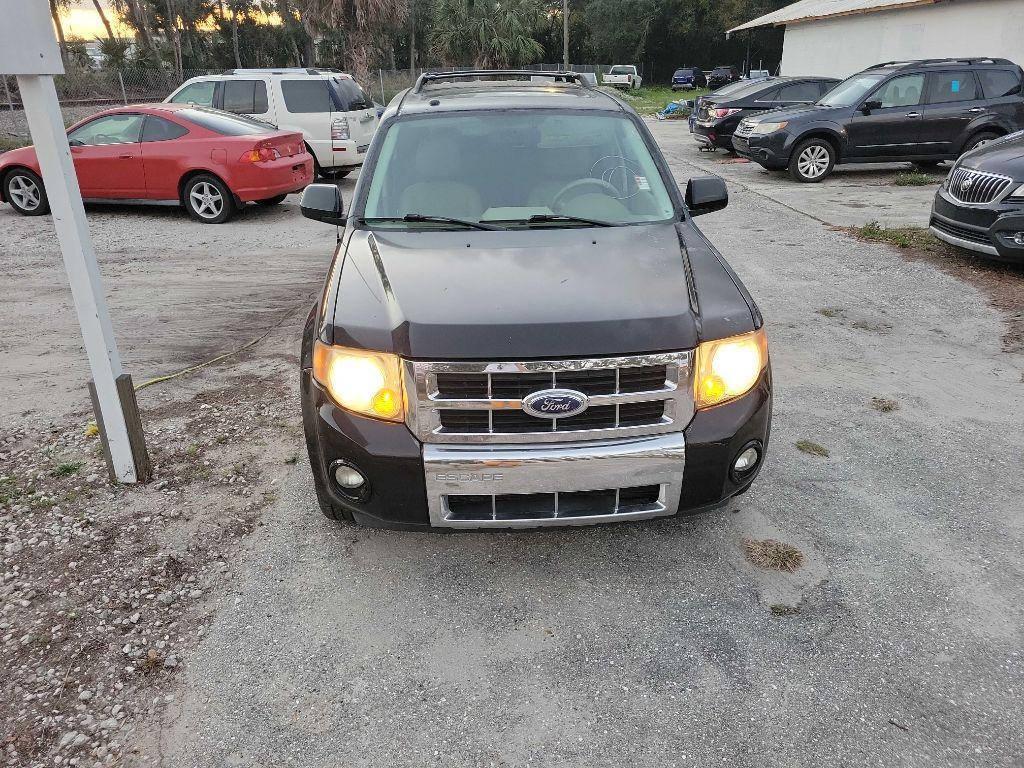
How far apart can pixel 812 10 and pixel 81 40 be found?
32.7 m

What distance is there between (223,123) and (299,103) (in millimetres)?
2256

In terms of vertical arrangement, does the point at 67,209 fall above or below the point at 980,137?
above

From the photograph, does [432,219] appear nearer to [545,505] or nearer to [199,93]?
[545,505]

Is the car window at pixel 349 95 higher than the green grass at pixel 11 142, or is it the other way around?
the car window at pixel 349 95

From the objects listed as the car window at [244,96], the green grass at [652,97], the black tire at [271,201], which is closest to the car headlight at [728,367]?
the black tire at [271,201]

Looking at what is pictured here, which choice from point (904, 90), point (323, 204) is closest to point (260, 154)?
point (323, 204)

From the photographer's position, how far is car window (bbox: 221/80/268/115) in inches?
477

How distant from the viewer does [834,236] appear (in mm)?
9102

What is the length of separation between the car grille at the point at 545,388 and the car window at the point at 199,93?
455 inches

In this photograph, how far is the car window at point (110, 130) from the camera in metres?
10.1

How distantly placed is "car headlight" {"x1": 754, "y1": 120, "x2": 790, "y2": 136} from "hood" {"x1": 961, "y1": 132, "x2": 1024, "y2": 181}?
Result: 5.01 metres

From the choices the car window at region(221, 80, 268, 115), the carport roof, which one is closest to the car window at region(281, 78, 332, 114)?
the car window at region(221, 80, 268, 115)

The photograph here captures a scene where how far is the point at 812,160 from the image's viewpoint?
12820 mm

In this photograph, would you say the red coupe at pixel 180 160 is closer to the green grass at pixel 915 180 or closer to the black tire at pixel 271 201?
the black tire at pixel 271 201
